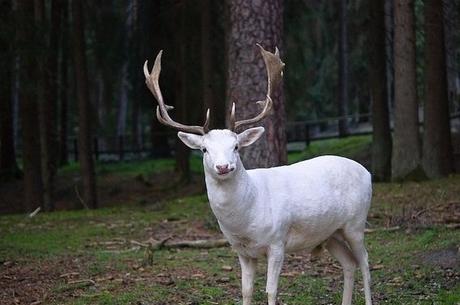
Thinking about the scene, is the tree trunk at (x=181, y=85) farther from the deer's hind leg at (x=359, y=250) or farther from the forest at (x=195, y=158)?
the deer's hind leg at (x=359, y=250)

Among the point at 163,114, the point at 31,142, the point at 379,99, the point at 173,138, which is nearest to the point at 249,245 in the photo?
the point at 163,114

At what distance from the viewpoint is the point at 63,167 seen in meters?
30.7

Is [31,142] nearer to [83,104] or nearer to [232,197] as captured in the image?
[83,104]

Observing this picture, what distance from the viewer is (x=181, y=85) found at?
2288 centimetres

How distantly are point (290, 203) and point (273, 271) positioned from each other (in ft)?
1.88

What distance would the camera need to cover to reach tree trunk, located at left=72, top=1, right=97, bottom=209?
1792cm

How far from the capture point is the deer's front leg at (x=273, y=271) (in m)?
6.60

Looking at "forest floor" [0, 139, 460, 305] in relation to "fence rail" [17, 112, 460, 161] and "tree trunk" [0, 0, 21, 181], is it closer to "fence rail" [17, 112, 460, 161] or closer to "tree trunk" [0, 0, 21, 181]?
"tree trunk" [0, 0, 21, 181]

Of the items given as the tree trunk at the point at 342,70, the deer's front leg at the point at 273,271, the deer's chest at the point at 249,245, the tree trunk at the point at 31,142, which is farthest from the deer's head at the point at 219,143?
the tree trunk at the point at 342,70

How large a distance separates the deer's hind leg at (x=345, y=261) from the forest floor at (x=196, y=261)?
20.3 inches

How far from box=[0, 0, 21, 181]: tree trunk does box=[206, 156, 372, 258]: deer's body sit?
9770mm

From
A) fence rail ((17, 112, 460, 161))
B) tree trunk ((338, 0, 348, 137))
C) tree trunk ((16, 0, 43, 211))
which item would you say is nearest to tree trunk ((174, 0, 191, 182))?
tree trunk ((16, 0, 43, 211))

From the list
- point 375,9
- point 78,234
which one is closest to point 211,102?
point 375,9

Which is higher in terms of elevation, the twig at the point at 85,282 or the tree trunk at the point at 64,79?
the tree trunk at the point at 64,79
